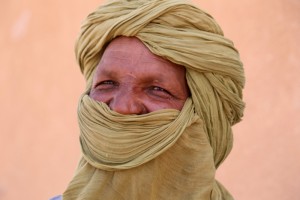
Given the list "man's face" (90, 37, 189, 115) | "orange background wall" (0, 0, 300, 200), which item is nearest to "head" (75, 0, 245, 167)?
"man's face" (90, 37, 189, 115)

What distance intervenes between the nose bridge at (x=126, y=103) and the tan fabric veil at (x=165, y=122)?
0.03 m

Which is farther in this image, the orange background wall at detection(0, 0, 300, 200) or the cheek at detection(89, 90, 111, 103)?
the orange background wall at detection(0, 0, 300, 200)

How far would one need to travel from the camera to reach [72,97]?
18.2ft

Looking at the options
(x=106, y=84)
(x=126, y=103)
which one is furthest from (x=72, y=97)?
(x=126, y=103)

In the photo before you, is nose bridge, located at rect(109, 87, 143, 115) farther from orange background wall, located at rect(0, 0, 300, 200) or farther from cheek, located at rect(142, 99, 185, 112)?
orange background wall, located at rect(0, 0, 300, 200)

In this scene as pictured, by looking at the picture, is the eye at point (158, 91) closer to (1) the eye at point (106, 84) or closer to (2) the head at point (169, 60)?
(2) the head at point (169, 60)

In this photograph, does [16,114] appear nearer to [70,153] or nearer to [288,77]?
[70,153]

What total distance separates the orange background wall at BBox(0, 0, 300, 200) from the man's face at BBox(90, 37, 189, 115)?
86.8 inches

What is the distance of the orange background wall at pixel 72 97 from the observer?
487cm

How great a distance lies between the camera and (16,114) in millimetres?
5715

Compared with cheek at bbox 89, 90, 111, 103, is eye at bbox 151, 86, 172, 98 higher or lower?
higher

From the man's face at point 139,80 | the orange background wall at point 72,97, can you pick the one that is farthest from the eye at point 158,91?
the orange background wall at point 72,97

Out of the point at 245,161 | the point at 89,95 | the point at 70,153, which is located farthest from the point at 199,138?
the point at 70,153

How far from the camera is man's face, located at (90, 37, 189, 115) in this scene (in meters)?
2.68
